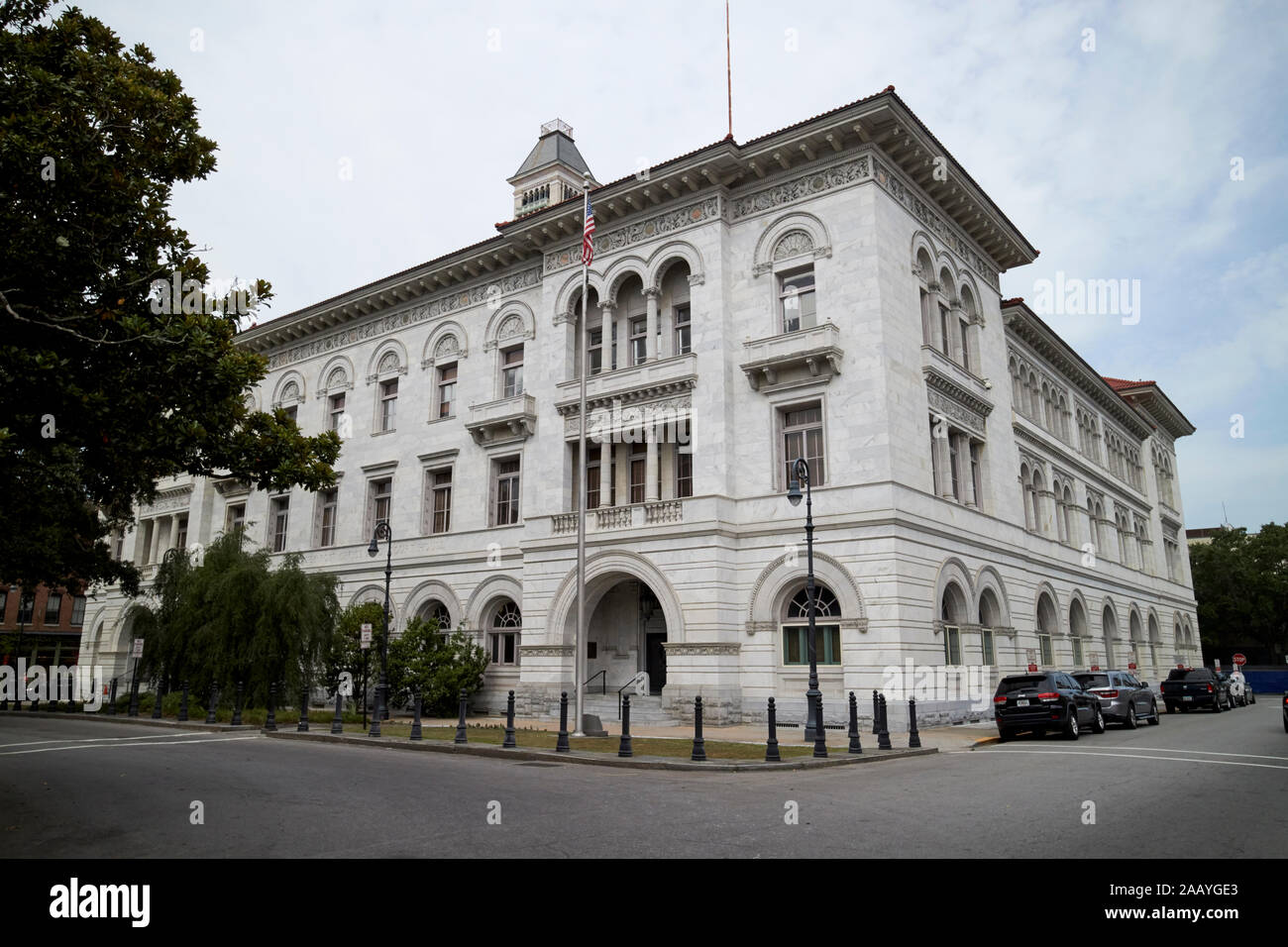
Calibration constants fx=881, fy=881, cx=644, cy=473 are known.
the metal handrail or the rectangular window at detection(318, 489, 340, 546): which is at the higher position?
the rectangular window at detection(318, 489, 340, 546)

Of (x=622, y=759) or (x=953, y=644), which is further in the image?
(x=953, y=644)

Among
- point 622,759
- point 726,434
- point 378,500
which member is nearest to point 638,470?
point 726,434

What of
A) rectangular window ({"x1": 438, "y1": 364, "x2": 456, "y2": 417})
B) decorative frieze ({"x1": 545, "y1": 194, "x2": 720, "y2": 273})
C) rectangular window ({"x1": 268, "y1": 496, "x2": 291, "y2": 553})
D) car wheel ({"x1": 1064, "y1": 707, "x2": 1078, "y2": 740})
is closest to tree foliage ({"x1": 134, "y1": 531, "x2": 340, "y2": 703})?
rectangular window ({"x1": 438, "y1": 364, "x2": 456, "y2": 417})

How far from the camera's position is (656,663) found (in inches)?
1143

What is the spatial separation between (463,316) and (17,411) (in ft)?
82.6

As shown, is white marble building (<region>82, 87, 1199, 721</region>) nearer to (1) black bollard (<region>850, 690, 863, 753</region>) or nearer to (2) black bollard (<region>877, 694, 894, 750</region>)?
(2) black bollard (<region>877, 694, 894, 750</region>)

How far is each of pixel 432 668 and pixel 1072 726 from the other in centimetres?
1873

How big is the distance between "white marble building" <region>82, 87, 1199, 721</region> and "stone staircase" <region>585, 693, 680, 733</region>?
11.3 inches

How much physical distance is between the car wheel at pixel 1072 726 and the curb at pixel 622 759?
155 inches

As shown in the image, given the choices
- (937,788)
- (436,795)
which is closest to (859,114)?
(937,788)

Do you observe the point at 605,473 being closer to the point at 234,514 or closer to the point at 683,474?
the point at 683,474

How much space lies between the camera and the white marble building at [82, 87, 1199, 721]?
24.8m

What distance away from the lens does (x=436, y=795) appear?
446 inches
